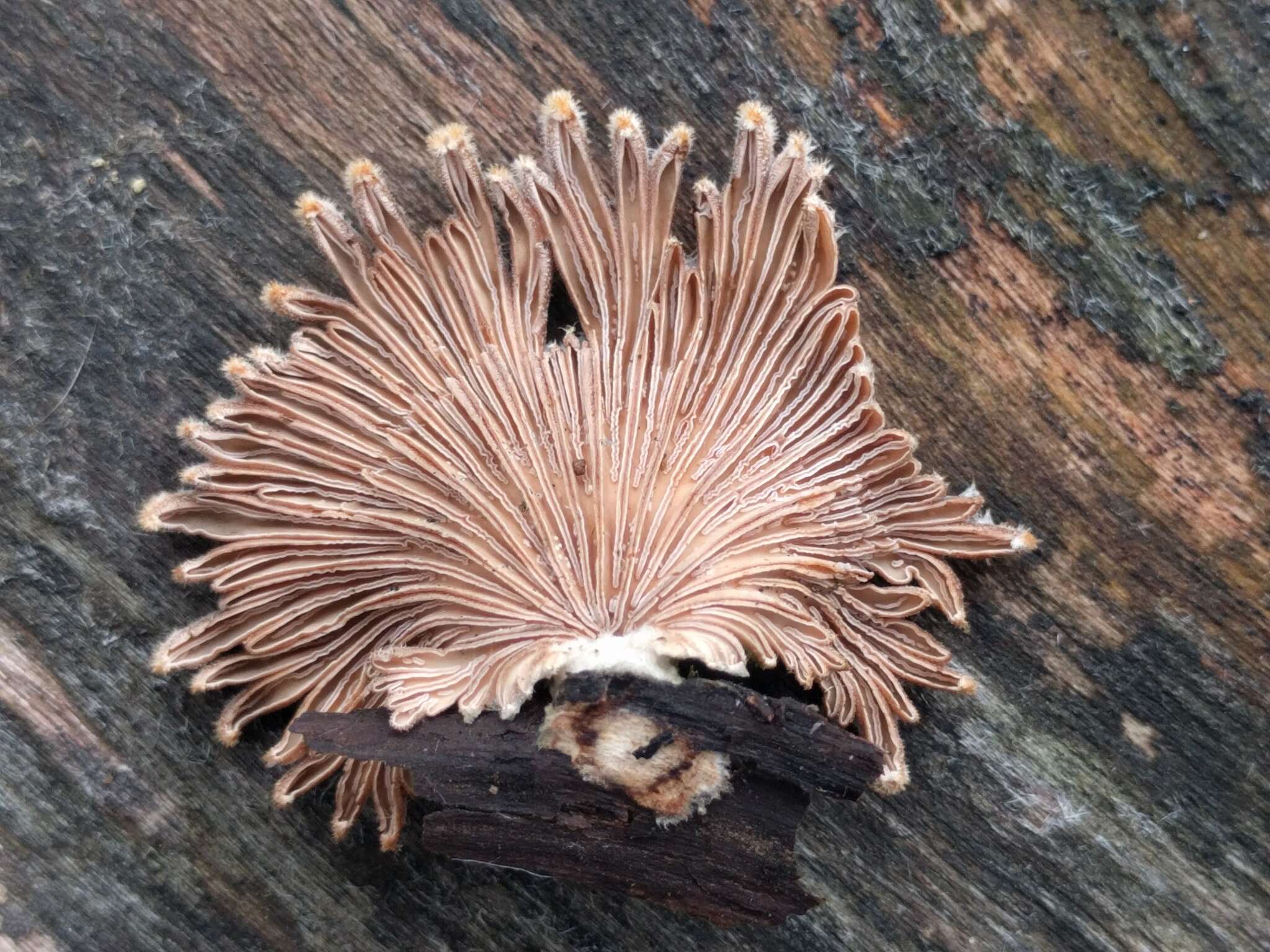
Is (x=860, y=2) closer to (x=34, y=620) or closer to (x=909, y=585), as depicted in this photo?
(x=909, y=585)

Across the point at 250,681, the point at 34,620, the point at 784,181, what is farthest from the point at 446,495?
the point at 34,620

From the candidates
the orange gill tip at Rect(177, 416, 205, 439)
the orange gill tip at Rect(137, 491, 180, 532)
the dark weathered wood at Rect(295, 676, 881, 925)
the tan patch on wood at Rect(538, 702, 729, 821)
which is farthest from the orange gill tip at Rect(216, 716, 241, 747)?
the tan patch on wood at Rect(538, 702, 729, 821)

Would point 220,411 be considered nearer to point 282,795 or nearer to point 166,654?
point 166,654

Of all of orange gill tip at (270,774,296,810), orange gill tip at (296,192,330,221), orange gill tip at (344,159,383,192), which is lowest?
orange gill tip at (270,774,296,810)

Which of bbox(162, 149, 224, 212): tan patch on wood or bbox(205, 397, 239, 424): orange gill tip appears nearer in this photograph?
bbox(205, 397, 239, 424): orange gill tip

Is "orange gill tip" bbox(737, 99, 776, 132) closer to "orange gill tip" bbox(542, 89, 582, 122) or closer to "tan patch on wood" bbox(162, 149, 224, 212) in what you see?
"orange gill tip" bbox(542, 89, 582, 122)

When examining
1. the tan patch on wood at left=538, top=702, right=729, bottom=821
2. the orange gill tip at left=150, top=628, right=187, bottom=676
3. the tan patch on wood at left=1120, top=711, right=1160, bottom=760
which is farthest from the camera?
the tan patch on wood at left=1120, top=711, right=1160, bottom=760

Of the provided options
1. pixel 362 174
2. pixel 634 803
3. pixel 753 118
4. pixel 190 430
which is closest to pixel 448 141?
pixel 362 174
